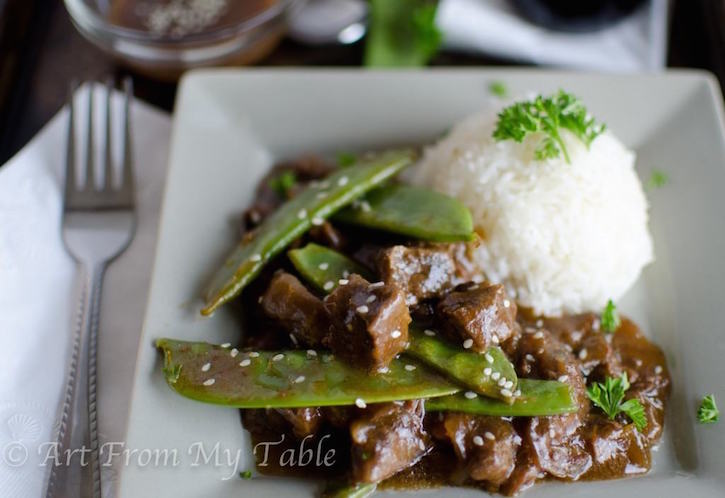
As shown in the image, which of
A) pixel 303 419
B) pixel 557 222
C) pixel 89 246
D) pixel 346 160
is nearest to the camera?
pixel 303 419

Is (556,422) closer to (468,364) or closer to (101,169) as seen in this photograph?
(468,364)

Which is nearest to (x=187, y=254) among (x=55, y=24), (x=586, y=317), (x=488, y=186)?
(x=488, y=186)

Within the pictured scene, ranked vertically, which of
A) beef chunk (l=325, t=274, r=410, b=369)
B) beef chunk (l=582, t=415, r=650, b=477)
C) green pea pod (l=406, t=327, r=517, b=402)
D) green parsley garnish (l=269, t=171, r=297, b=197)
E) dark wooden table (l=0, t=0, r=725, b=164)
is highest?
dark wooden table (l=0, t=0, r=725, b=164)

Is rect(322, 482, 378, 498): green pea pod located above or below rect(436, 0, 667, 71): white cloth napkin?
below

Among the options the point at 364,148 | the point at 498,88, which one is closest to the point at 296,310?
the point at 364,148

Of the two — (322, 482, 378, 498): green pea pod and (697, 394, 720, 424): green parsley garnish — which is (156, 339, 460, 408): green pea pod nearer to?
(322, 482, 378, 498): green pea pod

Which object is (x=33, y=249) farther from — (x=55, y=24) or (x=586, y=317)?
(x=586, y=317)

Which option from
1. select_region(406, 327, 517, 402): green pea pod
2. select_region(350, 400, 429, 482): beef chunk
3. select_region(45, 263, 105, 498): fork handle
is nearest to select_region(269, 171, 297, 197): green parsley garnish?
select_region(45, 263, 105, 498): fork handle
